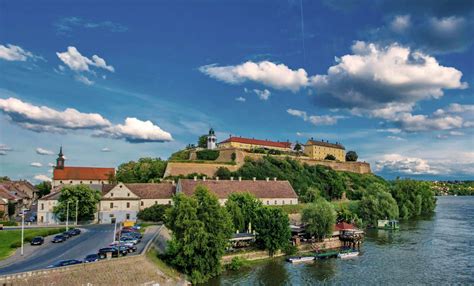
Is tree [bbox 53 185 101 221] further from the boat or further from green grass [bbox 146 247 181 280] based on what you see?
the boat

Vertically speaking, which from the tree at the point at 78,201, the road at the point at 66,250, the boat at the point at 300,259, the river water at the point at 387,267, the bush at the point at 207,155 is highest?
the bush at the point at 207,155

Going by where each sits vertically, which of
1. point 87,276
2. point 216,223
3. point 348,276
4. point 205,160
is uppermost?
point 205,160

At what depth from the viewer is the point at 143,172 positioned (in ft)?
281

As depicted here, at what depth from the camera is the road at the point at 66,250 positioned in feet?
99.6

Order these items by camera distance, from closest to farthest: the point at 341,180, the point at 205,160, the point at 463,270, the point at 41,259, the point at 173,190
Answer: the point at 41,259 < the point at 463,270 < the point at 173,190 < the point at 205,160 < the point at 341,180

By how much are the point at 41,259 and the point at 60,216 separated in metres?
24.9

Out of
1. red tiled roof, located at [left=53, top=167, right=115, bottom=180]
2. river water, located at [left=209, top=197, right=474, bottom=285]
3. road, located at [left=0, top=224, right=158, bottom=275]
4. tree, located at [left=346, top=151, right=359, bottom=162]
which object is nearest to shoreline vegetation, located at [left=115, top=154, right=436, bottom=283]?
river water, located at [left=209, top=197, right=474, bottom=285]

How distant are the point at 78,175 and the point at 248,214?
186 feet

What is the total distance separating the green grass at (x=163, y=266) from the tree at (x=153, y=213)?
23679 millimetres

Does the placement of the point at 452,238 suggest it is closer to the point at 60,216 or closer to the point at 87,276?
the point at 87,276

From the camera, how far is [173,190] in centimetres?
6894

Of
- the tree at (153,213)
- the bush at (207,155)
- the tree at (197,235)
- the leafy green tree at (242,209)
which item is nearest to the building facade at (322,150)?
the bush at (207,155)

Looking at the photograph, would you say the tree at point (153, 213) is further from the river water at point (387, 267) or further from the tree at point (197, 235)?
the tree at point (197, 235)

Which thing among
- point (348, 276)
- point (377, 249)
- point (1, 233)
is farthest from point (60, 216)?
point (377, 249)
